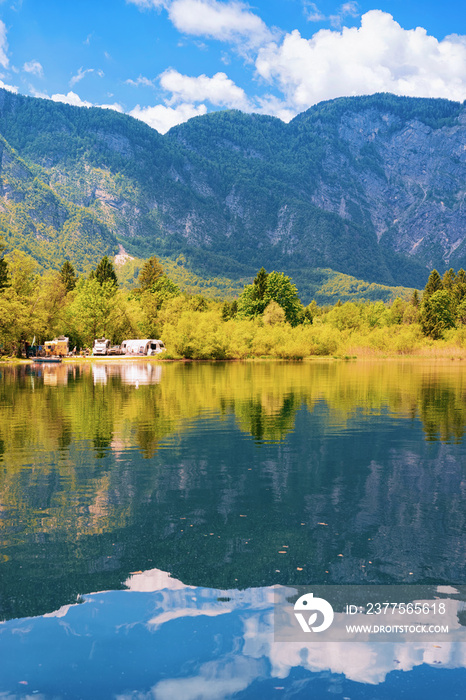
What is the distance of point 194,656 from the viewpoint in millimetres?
6828

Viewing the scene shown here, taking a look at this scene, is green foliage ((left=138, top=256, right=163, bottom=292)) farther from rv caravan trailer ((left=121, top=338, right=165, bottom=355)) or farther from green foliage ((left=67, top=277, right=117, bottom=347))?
rv caravan trailer ((left=121, top=338, right=165, bottom=355))

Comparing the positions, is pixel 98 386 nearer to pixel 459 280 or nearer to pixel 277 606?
pixel 277 606

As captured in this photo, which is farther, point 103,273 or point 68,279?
point 68,279

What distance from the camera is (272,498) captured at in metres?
13.2

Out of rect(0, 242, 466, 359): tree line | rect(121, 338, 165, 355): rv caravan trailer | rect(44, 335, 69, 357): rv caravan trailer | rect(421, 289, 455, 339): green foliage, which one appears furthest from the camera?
rect(421, 289, 455, 339): green foliage

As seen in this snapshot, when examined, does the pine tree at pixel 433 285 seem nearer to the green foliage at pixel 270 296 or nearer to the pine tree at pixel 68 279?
the green foliage at pixel 270 296

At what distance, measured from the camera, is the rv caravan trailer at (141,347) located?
11011 cm

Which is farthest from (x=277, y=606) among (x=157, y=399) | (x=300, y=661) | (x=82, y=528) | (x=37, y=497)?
(x=157, y=399)

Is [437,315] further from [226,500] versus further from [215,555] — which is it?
[215,555]

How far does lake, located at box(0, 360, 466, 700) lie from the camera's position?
258 inches

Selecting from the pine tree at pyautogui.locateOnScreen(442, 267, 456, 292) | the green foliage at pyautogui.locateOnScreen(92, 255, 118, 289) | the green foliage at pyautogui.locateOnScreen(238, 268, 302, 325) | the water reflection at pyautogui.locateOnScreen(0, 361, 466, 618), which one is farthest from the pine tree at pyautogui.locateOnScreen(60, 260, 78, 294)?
the water reflection at pyautogui.locateOnScreen(0, 361, 466, 618)

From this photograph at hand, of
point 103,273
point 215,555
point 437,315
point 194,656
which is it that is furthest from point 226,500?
point 103,273

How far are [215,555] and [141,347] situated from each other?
102 meters

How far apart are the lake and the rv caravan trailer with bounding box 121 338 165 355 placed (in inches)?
3489
